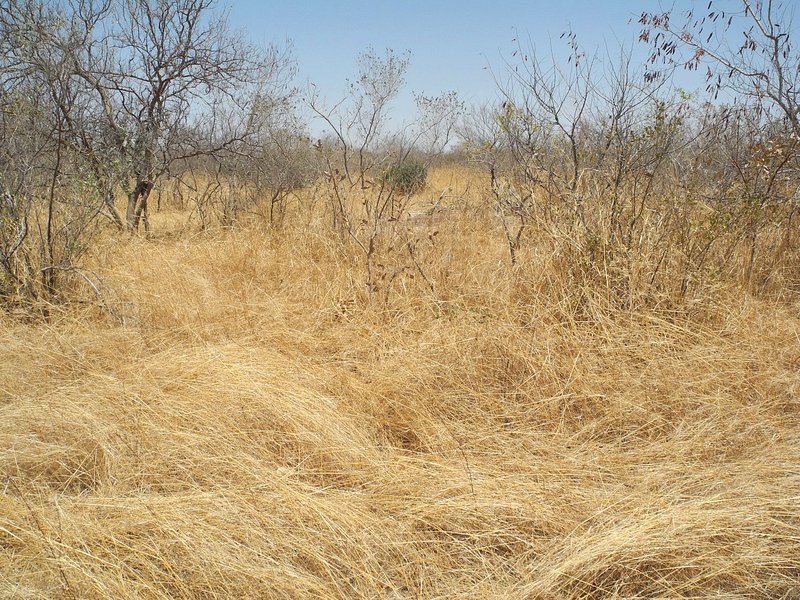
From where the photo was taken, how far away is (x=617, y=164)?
3898 mm

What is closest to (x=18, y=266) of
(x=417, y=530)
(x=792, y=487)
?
(x=417, y=530)

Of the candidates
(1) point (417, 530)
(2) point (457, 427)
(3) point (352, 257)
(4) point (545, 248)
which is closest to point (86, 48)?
(3) point (352, 257)

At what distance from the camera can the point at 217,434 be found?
7.79ft

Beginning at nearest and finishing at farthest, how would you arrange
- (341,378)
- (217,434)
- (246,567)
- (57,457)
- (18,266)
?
(246,567), (57,457), (217,434), (341,378), (18,266)

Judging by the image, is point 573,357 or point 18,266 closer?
point 573,357

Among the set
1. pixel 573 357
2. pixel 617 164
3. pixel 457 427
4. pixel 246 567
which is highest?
pixel 617 164

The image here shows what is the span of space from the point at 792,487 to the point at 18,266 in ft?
14.5

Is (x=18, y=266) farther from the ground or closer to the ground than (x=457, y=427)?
farther from the ground

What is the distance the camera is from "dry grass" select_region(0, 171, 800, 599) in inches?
66.6

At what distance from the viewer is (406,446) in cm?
251

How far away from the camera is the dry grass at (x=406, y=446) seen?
169 centimetres

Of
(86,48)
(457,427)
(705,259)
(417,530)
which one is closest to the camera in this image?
(417,530)

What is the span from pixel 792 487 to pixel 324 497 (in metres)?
1.60

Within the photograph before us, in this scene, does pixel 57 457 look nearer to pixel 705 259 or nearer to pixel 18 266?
pixel 18 266
